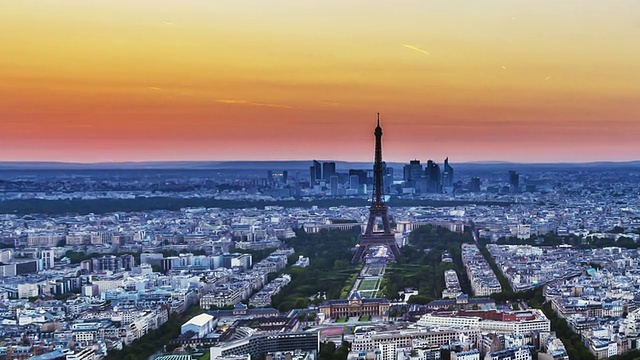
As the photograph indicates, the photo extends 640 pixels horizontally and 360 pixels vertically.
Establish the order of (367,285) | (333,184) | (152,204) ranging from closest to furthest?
(367,285), (152,204), (333,184)

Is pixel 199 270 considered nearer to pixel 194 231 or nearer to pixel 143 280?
pixel 143 280

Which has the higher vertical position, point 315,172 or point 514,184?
point 315,172

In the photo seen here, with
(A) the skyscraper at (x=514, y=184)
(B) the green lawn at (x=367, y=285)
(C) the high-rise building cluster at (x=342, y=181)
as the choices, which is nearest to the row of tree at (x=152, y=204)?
(C) the high-rise building cluster at (x=342, y=181)

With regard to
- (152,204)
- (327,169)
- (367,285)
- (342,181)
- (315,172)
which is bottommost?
(367,285)

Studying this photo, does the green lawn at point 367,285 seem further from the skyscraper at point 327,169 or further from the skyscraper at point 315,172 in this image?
the skyscraper at point 327,169

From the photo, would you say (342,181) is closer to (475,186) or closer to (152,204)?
(475,186)

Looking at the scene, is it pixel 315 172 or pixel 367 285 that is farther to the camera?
pixel 315 172

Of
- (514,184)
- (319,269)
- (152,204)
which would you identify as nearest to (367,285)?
(319,269)

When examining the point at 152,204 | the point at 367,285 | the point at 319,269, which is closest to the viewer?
the point at 367,285

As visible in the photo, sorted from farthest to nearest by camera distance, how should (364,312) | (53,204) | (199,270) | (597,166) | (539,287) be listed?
(597,166)
(53,204)
(199,270)
(539,287)
(364,312)

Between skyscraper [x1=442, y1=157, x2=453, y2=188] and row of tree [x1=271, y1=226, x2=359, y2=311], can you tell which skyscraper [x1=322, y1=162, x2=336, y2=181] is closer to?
skyscraper [x1=442, y1=157, x2=453, y2=188]

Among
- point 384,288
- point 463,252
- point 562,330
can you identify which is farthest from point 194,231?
point 562,330
